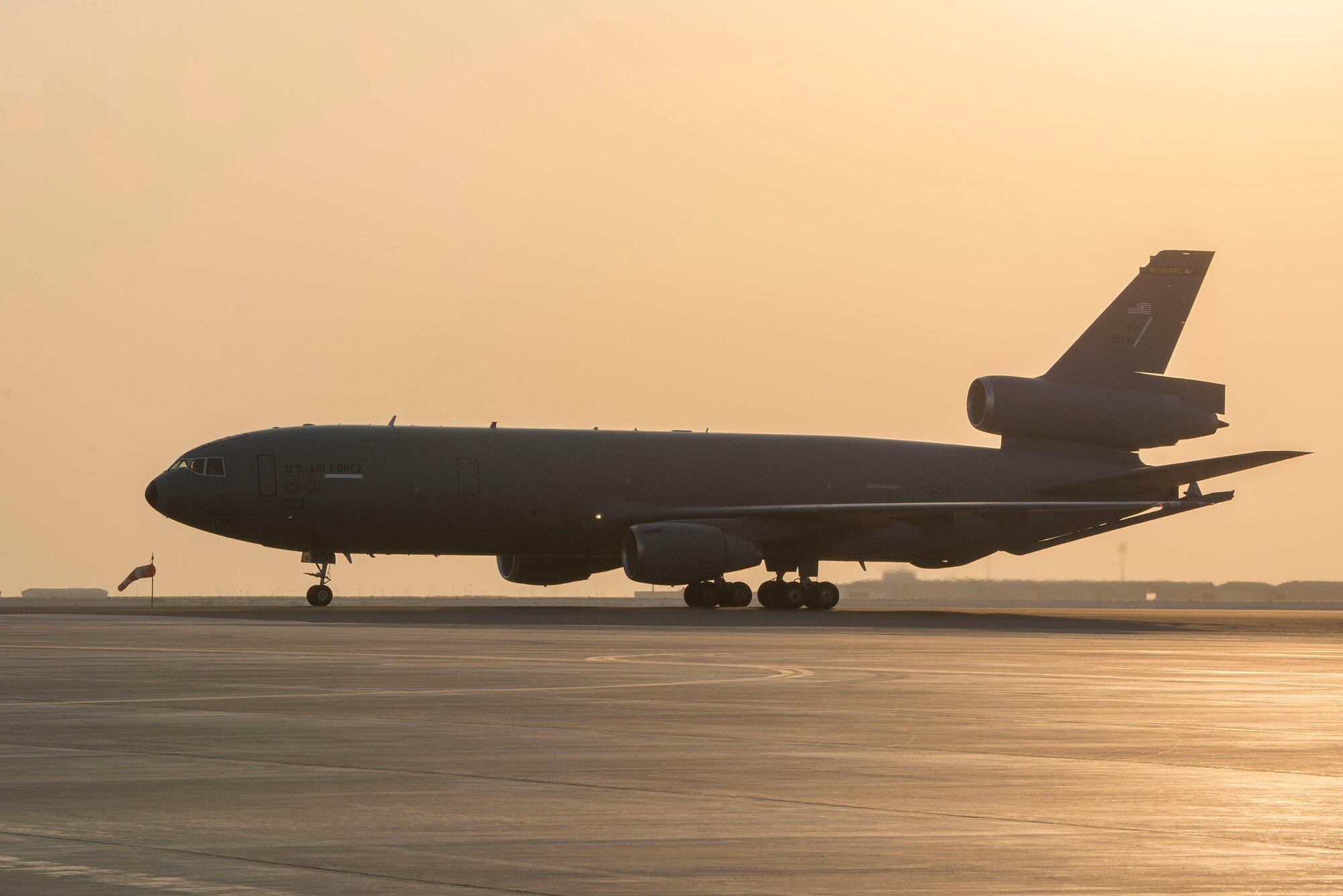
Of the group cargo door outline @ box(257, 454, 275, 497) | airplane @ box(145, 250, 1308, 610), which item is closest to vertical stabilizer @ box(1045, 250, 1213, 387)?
airplane @ box(145, 250, 1308, 610)

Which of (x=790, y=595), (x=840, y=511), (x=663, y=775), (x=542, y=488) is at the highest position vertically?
(x=542, y=488)

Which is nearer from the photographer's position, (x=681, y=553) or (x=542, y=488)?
(x=542, y=488)

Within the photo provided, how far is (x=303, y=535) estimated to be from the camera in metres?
48.3

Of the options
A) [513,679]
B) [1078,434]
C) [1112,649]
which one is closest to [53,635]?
[513,679]

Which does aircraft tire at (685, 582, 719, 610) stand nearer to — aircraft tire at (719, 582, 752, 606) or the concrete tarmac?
aircraft tire at (719, 582, 752, 606)

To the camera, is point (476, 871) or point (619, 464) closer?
point (476, 871)

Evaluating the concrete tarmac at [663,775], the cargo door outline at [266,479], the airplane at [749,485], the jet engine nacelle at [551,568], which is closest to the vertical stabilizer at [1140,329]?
the airplane at [749,485]

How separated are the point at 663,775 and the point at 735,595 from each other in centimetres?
4128

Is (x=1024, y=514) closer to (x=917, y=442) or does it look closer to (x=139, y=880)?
(x=917, y=442)

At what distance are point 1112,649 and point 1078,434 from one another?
28.3 metres

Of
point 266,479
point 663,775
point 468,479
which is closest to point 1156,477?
point 468,479

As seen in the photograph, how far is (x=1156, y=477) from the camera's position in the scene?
53812 mm

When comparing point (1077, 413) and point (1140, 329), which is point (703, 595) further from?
point (1140, 329)

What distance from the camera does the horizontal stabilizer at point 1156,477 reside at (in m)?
50.2
